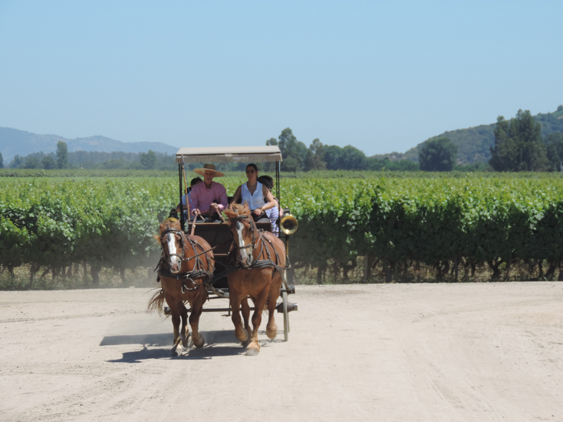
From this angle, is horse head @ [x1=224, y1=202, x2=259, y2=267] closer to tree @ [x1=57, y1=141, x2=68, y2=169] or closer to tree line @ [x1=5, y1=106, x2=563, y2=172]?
tree line @ [x1=5, y1=106, x2=563, y2=172]

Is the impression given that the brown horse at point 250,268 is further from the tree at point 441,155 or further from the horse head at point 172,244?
the tree at point 441,155

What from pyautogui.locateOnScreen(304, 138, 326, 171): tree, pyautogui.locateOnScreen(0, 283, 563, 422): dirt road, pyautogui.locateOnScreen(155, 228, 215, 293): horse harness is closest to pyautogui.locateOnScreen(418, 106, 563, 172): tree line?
pyautogui.locateOnScreen(304, 138, 326, 171): tree

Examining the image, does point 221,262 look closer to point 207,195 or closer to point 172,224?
point 172,224

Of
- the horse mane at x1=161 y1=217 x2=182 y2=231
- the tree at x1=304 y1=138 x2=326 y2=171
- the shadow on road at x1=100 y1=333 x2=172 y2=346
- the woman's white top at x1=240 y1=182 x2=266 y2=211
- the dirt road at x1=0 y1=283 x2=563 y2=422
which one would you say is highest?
the tree at x1=304 y1=138 x2=326 y2=171

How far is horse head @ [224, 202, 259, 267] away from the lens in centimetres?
830

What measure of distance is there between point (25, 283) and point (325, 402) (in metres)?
12.4

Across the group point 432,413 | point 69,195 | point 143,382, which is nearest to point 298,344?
point 143,382

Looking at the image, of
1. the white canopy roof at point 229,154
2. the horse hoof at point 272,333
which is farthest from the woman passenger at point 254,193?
the horse hoof at point 272,333

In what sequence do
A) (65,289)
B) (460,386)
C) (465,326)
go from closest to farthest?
1. (460,386)
2. (465,326)
3. (65,289)

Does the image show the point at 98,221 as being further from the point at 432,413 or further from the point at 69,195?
the point at 432,413

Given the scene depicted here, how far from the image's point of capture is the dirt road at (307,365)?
6.39 m

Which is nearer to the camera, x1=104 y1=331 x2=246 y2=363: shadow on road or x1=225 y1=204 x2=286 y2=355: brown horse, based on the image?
x1=225 y1=204 x2=286 y2=355: brown horse

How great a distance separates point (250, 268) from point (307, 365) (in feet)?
4.90

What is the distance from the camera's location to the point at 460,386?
717 centimetres
